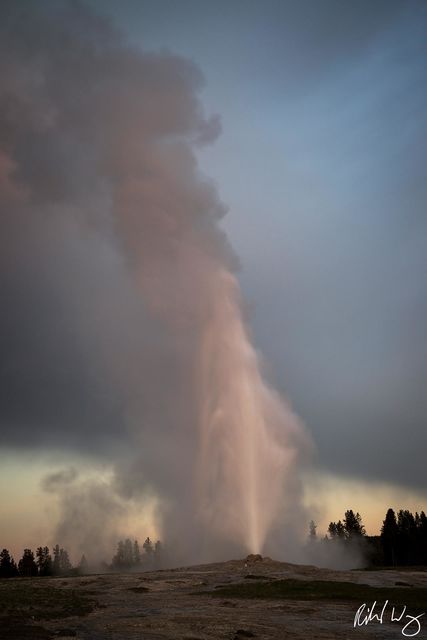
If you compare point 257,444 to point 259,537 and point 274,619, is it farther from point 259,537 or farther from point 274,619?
point 274,619

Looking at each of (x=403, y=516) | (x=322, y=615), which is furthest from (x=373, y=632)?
(x=403, y=516)

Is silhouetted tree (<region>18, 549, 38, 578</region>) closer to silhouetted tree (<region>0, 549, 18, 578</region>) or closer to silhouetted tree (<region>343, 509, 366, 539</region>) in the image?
silhouetted tree (<region>0, 549, 18, 578</region>)

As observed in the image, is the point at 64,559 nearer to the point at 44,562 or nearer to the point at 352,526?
the point at 44,562

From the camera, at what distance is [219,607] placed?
1241 inches

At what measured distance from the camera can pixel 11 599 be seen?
34344mm

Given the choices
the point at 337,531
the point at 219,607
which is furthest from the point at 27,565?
the point at 219,607

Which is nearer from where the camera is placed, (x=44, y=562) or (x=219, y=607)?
(x=219, y=607)
